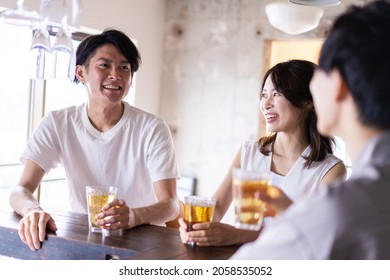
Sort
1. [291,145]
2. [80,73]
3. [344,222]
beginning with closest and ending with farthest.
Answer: [344,222], [291,145], [80,73]

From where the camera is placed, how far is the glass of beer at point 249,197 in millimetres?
1462

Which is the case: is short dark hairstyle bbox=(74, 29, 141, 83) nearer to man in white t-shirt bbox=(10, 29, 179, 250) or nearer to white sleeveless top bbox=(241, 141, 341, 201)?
man in white t-shirt bbox=(10, 29, 179, 250)

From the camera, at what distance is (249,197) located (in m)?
1.47

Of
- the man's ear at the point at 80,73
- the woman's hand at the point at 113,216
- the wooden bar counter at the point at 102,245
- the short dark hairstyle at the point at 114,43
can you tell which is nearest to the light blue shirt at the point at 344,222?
the wooden bar counter at the point at 102,245

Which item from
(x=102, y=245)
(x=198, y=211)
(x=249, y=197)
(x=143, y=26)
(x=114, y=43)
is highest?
(x=114, y=43)

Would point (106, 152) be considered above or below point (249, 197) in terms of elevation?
below

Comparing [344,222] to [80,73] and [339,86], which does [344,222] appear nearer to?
[339,86]

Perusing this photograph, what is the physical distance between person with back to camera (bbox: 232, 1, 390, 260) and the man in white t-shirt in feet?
5.05

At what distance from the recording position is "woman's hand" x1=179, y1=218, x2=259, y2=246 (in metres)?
1.79

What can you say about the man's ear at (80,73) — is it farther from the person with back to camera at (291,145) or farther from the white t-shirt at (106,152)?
the person with back to camera at (291,145)

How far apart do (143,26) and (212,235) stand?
13.5 ft

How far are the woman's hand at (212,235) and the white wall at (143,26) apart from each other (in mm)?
3333

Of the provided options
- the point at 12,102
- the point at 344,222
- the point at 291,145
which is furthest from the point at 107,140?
the point at 12,102
